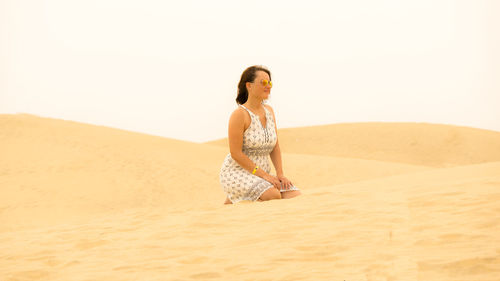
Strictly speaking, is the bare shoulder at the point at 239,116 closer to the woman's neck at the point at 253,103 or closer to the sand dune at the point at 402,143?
the woman's neck at the point at 253,103

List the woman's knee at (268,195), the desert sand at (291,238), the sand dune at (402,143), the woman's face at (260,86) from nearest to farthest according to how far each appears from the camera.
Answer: the desert sand at (291,238) → the woman's knee at (268,195) → the woman's face at (260,86) → the sand dune at (402,143)

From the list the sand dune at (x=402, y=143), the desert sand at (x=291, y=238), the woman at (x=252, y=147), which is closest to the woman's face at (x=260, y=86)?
the woman at (x=252, y=147)

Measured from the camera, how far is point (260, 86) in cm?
552

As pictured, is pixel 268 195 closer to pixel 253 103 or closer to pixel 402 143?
pixel 253 103

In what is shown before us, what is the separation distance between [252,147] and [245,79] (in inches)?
27.1

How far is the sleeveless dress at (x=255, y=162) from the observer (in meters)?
5.39

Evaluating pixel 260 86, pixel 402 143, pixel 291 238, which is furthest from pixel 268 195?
pixel 402 143

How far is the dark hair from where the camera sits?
5.57 m

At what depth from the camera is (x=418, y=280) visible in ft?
8.61

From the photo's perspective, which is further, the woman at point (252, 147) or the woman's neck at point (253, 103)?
the woman's neck at point (253, 103)

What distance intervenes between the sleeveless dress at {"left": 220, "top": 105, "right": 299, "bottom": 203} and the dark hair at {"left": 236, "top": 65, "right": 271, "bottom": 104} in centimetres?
21

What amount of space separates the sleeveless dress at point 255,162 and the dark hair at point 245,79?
0.21 m

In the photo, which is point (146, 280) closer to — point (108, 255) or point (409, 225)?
point (108, 255)

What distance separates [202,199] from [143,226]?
21.1 feet
